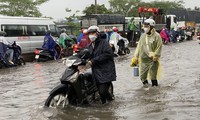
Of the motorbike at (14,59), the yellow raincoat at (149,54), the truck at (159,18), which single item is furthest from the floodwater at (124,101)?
the truck at (159,18)

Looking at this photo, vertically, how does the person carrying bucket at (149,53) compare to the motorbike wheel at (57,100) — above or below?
above

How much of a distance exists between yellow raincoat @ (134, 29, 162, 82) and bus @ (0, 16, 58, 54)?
10.4 m

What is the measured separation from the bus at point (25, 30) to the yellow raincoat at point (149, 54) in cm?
1037

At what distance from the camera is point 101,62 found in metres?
7.05

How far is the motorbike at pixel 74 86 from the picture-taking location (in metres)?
6.77

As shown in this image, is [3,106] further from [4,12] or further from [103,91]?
[4,12]

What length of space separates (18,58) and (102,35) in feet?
33.2

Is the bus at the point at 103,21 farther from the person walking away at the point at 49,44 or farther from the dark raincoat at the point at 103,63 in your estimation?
the dark raincoat at the point at 103,63

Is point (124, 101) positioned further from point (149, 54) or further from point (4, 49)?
point (4, 49)

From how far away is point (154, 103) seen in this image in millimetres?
7508

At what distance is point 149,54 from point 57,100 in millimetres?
2541

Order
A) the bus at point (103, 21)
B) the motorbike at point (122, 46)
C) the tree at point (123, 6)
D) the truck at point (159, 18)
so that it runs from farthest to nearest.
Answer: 1. the tree at point (123, 6)
2. the truck at point (159, 18)
3. the bus at point (103, 21)
4. the motorbike at point (122, 46)

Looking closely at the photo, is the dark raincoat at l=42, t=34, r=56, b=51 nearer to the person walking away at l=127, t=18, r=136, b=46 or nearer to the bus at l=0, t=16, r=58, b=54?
the bus at l=0, t=16, r=58, b=54

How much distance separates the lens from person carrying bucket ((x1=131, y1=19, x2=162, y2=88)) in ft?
27.8
